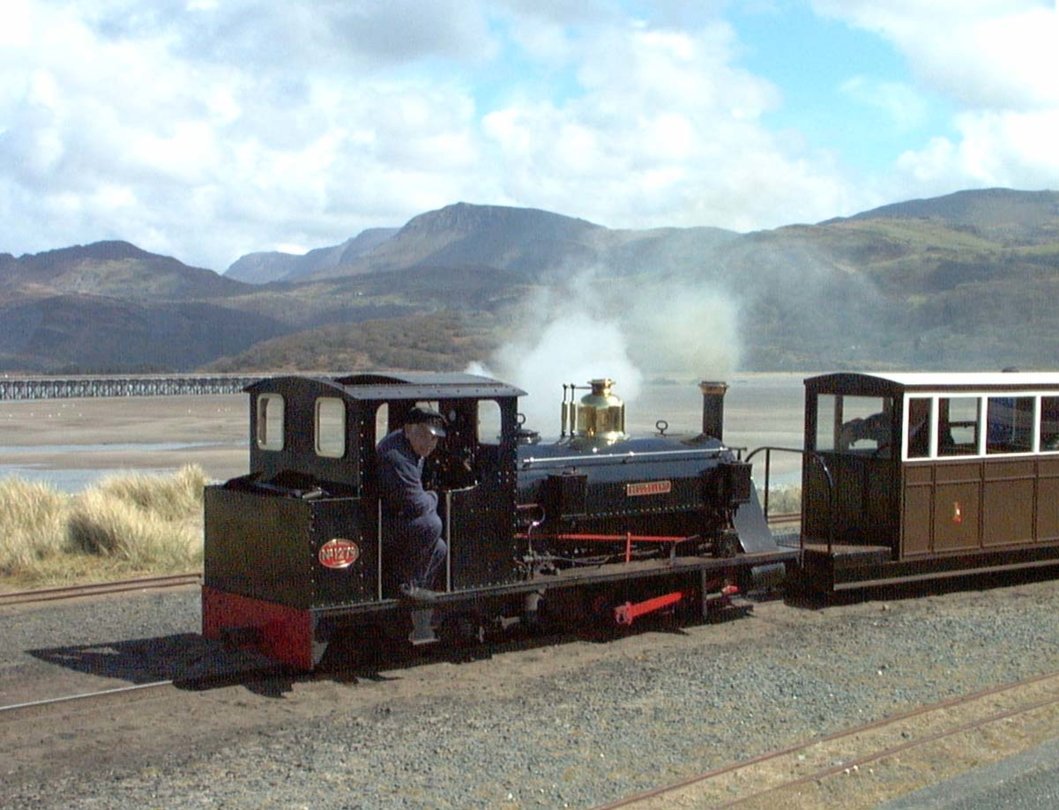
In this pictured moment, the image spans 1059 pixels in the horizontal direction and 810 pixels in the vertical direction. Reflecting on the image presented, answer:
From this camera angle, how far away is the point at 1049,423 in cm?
1346

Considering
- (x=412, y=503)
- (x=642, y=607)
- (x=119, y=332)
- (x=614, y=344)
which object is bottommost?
(x=642, y=607)

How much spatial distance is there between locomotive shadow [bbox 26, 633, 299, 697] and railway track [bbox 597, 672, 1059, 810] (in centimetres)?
333

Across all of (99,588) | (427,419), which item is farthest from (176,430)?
(427,419)

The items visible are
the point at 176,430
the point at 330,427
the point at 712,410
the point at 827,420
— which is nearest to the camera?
the point at 330,427

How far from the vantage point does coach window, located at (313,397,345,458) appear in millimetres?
8719

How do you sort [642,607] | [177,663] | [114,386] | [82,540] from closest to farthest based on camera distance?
[177,663] → [642,607] → [82,540] → [114,386]

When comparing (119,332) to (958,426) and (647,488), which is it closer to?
(958,426)

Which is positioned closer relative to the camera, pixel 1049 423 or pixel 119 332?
pixel 1049 423

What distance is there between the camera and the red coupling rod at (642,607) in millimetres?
10359

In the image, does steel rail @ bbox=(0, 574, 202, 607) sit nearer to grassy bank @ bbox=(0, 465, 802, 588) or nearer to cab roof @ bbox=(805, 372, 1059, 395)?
→ grassy bank @ bbox=(0, 465, 802, 588)

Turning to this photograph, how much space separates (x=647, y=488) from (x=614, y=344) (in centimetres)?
1086

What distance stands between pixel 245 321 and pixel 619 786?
16753 centimetres

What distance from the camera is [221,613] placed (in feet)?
30.9

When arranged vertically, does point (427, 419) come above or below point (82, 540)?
above
